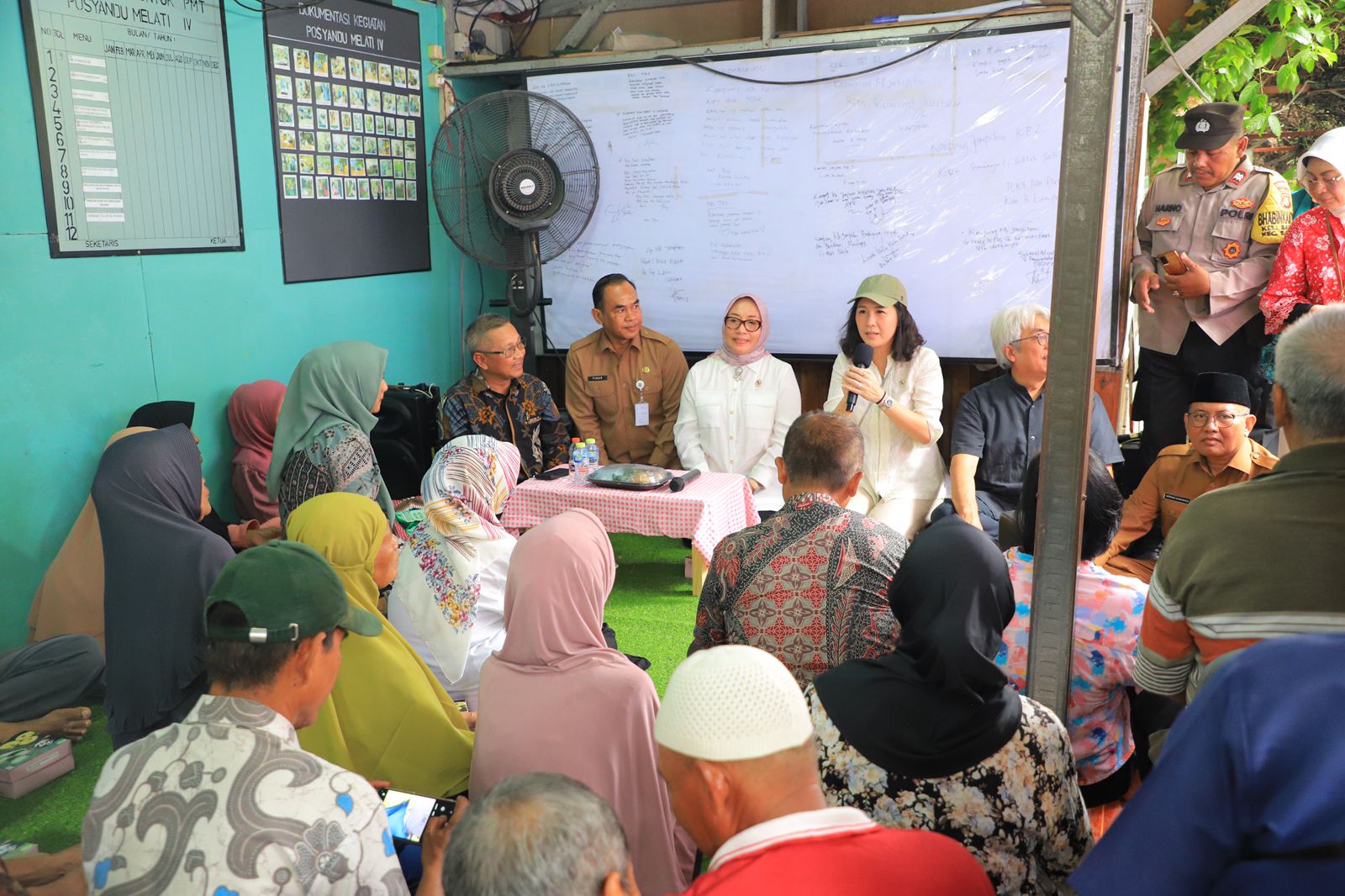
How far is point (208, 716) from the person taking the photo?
1470 millimetres

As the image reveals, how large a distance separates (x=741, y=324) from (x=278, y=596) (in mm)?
3290

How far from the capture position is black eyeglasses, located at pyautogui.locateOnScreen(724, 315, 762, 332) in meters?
4.61

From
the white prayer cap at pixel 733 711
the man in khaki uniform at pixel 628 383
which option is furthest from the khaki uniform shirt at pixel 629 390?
the white prayer cap at pixel 733 711

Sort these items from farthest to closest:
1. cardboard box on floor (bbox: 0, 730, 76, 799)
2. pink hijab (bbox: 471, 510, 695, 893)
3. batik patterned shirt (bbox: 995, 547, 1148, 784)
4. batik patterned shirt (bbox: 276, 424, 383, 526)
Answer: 1. batik patterned shirt (bbox: 276, 424, 383, 526)
2. cardboard box on floor (bbox: 0, 730, 76, 799)
3. batik patterned shirt (bbox: 995, 547, 1148, 784)
4. pink hijab (bbox: 471, 510, 695, 893)

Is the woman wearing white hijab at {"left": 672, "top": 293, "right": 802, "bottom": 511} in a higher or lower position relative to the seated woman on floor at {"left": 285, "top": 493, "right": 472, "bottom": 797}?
higher

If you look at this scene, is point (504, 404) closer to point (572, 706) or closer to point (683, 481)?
point (683, 481)

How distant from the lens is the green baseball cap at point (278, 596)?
1.53 m

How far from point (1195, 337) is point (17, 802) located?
4389mm

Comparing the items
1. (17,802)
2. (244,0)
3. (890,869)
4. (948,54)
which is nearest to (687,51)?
(948,54)

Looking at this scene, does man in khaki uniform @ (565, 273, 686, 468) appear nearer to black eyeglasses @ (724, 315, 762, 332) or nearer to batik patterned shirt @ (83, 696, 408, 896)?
black eyeglasses @ (724, 315, 762, 332)

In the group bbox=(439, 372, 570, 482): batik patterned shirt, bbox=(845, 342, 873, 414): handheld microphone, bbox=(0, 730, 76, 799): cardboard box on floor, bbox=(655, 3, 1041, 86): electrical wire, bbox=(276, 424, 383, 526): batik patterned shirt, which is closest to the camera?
bbox=(0, 730, 76, 799): cardboard box on floor

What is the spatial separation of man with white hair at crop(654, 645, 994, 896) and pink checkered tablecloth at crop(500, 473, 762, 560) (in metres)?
2.46

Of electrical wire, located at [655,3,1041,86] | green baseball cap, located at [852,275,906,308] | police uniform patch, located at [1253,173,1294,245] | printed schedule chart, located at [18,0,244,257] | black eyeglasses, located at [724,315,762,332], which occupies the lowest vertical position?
black eyeglasses, located at [724,315,762,332]

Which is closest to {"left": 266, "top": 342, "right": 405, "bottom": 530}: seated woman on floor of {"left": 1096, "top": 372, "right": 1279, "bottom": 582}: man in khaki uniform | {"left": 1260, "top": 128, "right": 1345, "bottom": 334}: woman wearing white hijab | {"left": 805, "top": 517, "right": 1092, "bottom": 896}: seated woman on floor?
{"left": 805, "top": 517, "right": 1092, "bottom": 896}: seated woman on floor
